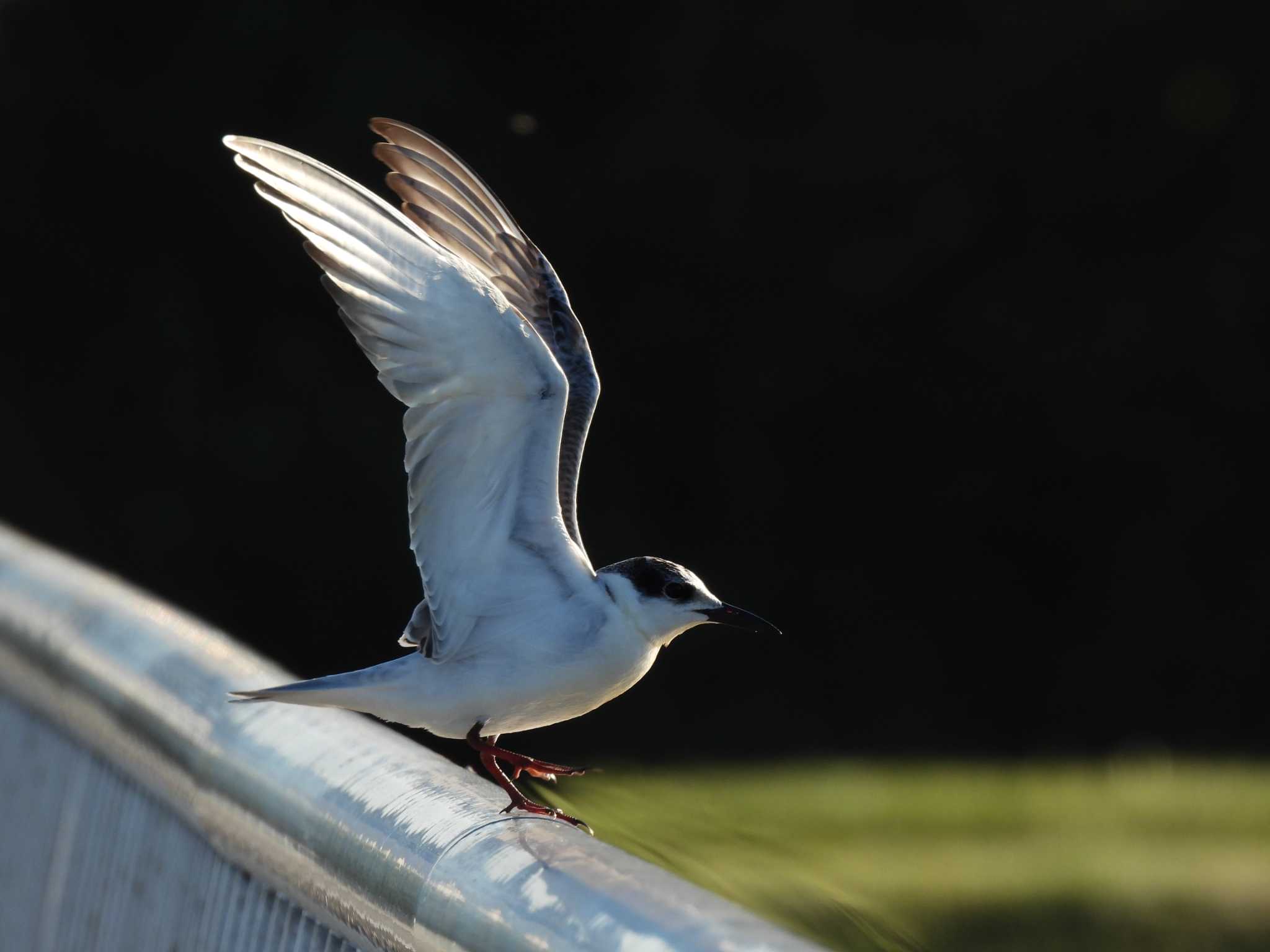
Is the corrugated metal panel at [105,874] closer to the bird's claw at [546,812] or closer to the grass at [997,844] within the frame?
the bird's claw at [546,812]

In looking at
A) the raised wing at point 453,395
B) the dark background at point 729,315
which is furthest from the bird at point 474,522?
the dark background at point 729,315

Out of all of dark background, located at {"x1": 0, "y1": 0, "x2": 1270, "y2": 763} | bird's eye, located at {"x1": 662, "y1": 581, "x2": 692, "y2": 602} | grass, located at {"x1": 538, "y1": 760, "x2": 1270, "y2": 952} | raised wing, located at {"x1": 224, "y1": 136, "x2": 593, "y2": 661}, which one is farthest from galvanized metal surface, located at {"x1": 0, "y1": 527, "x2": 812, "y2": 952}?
dark background, located at {"x1": 0, "y1": 0, "x2": 1270, "y2": 763}

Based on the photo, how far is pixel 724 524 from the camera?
13.6 metres

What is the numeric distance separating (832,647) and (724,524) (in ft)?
4.54

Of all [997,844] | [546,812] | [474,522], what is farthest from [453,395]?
[997,844]

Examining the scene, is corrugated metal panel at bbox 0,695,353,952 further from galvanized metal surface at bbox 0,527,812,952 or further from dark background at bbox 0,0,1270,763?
dark background at bbox 0,0,1270,763

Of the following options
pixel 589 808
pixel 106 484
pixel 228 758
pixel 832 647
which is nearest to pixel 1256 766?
pixel 832 647

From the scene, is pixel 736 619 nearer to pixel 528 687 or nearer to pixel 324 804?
pixel 528 687

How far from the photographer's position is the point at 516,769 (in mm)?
2941

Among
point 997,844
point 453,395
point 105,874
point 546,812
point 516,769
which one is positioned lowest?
point 997,844

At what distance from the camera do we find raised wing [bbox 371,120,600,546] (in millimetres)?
3369

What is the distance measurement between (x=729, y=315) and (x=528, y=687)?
1102 cm

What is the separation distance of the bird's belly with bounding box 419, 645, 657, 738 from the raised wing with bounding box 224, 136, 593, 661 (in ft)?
0.36

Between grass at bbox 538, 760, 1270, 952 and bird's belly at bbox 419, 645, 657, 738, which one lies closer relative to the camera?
bird's belly at bbox 419, 645, 657, 738
